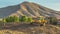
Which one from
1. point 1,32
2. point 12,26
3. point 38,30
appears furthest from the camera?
point 12,26

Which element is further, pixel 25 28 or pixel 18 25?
pixel 18 25

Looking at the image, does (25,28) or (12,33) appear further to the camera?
(25,28)

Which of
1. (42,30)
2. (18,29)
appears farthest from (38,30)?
(18,29)

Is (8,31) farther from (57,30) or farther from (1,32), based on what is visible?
(57,30)

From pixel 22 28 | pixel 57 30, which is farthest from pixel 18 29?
pixel 57 30

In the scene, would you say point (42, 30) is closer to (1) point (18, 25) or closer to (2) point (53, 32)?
(2) point (53, 32)

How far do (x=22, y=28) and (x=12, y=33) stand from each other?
5028 millimetres

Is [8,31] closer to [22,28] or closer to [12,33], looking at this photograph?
[12,33]

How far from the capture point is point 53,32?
1658 inches

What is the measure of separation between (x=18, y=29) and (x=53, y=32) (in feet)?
20.1

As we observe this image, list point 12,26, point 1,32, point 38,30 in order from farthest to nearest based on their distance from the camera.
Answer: point 12,26 → point 38,30 → point 1,32

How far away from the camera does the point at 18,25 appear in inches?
1810

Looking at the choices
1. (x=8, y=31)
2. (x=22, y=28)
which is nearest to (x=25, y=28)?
(x=22, y=28)

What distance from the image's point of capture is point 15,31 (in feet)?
133
